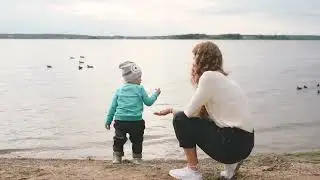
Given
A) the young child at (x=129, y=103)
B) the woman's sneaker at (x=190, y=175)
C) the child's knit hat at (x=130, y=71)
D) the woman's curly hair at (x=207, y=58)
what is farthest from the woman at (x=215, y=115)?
the child's knit hat at (x=130, y=71)

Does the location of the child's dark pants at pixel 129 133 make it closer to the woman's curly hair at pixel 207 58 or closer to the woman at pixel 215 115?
the woman at pixel 215 115

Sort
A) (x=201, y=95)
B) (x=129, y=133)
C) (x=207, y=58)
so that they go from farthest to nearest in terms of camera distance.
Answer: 1. (x=129, y=133)
2. (x=207, y=58)
3. (x=201, y=95)

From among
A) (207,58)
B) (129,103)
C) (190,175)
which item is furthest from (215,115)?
(129,103)

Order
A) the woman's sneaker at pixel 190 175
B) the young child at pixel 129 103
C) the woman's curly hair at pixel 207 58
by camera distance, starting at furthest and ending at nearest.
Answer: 1. the young child at pixel 129 103
2. the woman's sneaker at pixel 190 175
3. the woman's curly hair at pixel 207 58

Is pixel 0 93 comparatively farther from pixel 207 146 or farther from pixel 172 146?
pixel 207 146

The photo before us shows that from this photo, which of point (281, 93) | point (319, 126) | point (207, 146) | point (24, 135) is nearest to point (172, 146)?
point (24, 135)

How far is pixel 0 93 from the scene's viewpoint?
1516 inches

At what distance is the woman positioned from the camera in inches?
263

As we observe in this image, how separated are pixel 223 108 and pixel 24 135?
14255mm

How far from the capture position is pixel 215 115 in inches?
268

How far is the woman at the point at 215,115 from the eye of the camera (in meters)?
6.69

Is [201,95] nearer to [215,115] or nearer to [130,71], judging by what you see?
[215,115]

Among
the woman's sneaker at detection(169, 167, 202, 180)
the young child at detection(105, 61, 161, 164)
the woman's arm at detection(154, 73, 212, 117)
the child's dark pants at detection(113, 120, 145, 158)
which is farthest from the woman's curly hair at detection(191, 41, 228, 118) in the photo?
the child's dark pants at detection(113, 120, 145, 158)

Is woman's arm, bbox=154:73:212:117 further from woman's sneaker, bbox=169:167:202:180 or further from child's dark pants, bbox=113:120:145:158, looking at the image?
child's dark pants, bbox=113:120:145:158
